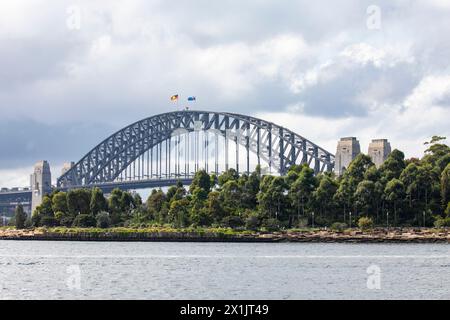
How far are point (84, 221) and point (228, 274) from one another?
10852cm

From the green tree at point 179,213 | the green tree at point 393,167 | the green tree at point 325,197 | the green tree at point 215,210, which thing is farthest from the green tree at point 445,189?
the green tree at point 179,213

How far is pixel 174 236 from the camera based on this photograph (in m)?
171

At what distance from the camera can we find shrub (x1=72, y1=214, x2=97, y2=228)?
19538 cm

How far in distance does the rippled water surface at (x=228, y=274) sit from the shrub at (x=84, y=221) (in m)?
63.3

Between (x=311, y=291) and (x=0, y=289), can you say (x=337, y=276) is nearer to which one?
(x=311, y=291)

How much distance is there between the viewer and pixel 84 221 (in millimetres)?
196000

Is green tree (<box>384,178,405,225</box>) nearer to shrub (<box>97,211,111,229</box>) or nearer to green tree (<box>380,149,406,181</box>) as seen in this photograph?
green tree (<box>380,149,406,181</box>)

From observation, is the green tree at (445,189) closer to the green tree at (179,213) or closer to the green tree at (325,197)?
the green tree at (325,197)

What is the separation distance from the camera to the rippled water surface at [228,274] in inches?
2911

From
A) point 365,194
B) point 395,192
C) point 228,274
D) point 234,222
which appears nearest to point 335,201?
point 365,194

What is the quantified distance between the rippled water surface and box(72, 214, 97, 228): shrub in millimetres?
63262

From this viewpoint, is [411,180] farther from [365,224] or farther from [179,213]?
[179,213]

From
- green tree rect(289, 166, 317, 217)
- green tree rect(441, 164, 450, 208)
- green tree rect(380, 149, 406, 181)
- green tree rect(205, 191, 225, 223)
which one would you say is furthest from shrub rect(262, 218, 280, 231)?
green tree rect(441, 164, 450, 208)
